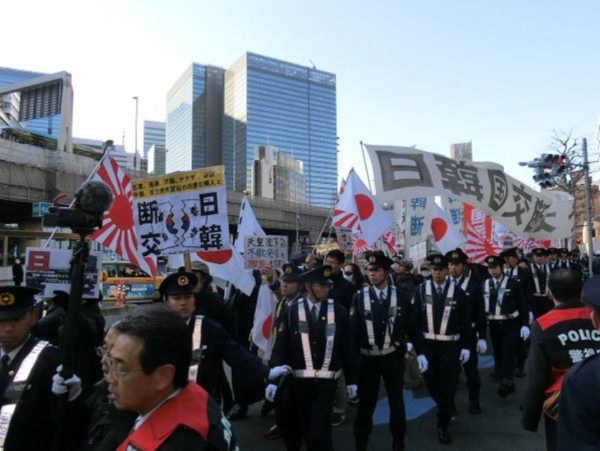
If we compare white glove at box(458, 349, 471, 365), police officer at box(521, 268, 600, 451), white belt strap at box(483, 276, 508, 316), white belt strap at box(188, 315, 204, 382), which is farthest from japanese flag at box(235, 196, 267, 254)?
police officer at box(521, 268, 600, 451)

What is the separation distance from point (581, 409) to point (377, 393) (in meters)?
3.29

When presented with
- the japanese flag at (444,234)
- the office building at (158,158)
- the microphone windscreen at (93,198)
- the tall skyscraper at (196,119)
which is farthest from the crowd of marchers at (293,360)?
the office building at (158,158)

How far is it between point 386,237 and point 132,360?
15.0 m

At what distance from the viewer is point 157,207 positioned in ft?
21.4

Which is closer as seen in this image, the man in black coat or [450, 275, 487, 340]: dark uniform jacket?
the man in black coat

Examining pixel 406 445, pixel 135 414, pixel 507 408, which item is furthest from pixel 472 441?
pixel 135 414

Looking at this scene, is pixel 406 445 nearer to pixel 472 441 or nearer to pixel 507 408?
pixel 472 441

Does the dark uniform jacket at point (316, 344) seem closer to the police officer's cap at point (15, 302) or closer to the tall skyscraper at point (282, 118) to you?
the police officer's cap at point (15, 302)

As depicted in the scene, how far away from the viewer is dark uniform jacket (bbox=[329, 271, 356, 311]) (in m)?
7.57

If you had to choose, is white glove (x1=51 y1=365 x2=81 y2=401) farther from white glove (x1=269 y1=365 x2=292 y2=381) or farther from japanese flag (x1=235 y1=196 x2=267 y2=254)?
japanese flag (x1=235 y1=196 x2=267 y2=254)

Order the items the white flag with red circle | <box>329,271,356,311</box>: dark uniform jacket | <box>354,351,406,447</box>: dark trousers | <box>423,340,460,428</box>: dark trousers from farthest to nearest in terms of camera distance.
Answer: <box>329,271,356,311</box>: dark uniform jacket → the white flag with red circle → <box>423,340,460,428</box>: dark trousers → <box>354,351,406,447</box>: dark trousers

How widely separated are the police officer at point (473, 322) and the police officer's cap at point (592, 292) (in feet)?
13.1

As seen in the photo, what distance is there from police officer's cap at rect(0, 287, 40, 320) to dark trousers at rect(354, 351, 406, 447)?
10.8 ft

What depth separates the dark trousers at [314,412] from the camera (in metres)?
4.28
